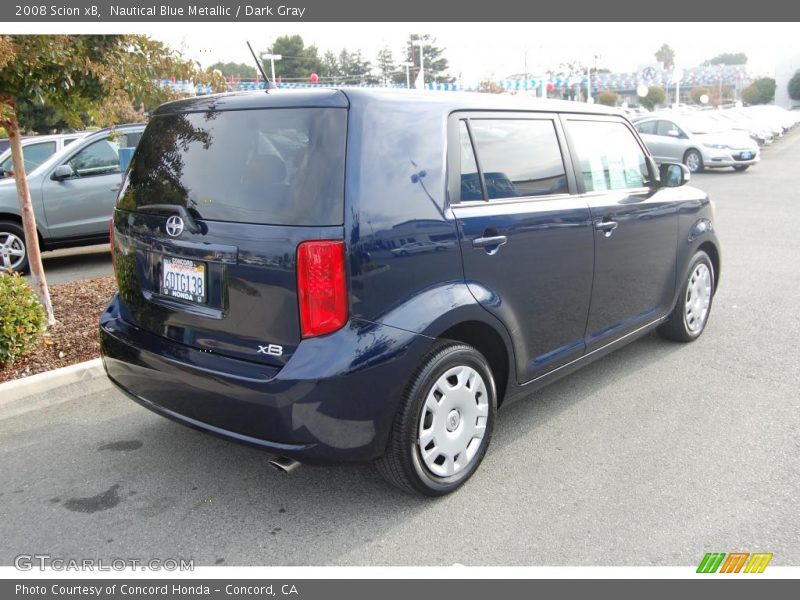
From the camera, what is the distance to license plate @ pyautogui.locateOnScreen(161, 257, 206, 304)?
10.0ft

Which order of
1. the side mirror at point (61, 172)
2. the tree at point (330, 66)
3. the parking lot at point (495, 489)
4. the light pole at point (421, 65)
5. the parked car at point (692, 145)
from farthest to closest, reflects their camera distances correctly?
the tree at point (330, 66)
the parked car at point (692, 145)
the side mirror at point (61, 172)
the light pole at point (421, 65)
the parking lot at point (495, 489)

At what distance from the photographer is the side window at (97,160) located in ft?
28.8

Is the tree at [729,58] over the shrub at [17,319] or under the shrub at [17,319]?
over

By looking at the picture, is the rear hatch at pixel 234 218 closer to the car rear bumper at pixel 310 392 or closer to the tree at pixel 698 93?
the car rear bumper at pixel 310 392

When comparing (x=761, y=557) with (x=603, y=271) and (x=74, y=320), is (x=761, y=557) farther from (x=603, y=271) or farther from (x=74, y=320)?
(x=74, y=320)

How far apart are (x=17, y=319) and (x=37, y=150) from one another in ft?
17.9

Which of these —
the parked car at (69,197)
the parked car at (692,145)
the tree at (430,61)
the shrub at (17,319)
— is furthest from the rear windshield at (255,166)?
the tree at (430,61)

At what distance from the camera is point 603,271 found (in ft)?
13.6

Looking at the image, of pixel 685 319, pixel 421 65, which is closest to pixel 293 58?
pixel 421 65

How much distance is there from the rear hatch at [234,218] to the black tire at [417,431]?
1.94 ft

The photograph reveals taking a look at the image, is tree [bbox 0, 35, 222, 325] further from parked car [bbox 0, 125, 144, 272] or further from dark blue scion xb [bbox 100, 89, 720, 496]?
parked car [bbox 0, 125, 144, 272]

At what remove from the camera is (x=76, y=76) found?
199 inches

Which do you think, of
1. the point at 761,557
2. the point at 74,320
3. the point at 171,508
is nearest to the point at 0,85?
the point at 74,320
